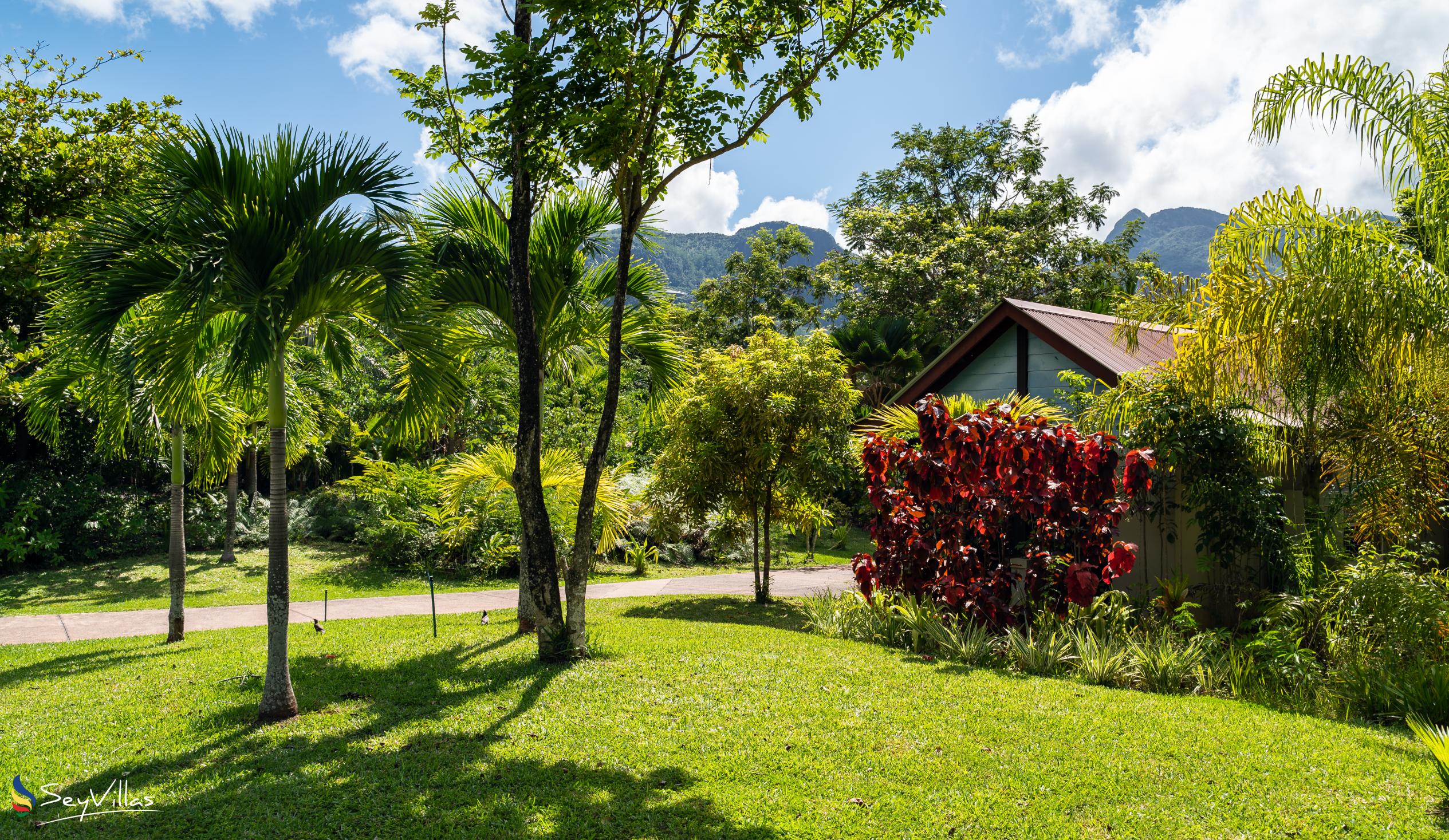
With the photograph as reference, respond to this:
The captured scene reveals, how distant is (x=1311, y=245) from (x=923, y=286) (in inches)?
813

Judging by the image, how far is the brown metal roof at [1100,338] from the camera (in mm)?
10531

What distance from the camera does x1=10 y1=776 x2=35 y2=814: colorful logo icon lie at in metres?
4.59

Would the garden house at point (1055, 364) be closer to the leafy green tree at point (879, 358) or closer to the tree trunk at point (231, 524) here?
the leafy green tree at point (879, 358)

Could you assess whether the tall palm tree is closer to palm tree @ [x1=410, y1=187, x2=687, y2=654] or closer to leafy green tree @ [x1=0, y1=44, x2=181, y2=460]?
palm tree @ [x1=410, y1=187, x2=687, y2=654]

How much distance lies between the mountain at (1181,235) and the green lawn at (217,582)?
123 metres

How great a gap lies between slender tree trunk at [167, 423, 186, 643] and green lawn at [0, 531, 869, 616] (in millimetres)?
2784

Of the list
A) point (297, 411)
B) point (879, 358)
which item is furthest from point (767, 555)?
point (879, 358)

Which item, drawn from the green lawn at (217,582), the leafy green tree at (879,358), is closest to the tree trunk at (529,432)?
the green lawn at (217,582)

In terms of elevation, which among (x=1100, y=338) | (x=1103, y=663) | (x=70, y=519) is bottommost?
(x=1103, y=663)

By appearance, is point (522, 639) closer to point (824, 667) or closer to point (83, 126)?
point (824, 667)

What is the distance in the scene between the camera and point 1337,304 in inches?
262

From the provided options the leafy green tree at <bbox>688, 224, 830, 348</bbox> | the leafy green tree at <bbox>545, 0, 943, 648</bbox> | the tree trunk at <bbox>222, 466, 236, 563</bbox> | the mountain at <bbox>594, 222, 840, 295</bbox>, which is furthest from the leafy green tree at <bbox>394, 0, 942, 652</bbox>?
the mountain at <bbox>594, 222, 840, 295</bbox>

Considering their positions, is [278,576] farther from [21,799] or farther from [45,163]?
[45,163]

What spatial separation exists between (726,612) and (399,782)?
734 centimetres
